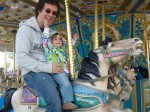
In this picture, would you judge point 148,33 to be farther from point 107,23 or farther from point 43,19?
point 43,19

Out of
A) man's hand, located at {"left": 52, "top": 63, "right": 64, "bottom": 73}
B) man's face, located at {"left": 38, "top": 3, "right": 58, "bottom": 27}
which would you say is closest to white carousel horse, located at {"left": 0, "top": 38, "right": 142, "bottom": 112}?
man's hand, located at {"left": 52, "top": 63, "right": 64, "bottom": 73}

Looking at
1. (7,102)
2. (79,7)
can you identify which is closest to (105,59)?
(7,102)

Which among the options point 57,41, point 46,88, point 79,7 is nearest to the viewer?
point 46,88

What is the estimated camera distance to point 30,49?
230 centimetres

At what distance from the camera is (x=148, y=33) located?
517 cm

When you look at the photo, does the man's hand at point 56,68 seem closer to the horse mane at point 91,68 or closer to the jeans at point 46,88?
the jeans at point 46,88

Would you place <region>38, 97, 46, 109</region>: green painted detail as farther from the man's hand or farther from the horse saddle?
the man's hand

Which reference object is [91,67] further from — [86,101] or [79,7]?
[79,7]

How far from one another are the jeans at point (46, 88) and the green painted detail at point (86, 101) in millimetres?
180

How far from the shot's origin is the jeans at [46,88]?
2.18 meters

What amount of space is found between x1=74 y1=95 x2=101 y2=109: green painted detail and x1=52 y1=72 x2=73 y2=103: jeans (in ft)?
0.32

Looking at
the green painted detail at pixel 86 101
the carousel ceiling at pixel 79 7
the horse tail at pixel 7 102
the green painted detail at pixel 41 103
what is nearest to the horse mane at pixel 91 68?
the green painted detail at pixel 86 101

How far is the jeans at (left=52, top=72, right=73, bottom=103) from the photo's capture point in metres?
2.23

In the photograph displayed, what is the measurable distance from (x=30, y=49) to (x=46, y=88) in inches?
14.4
